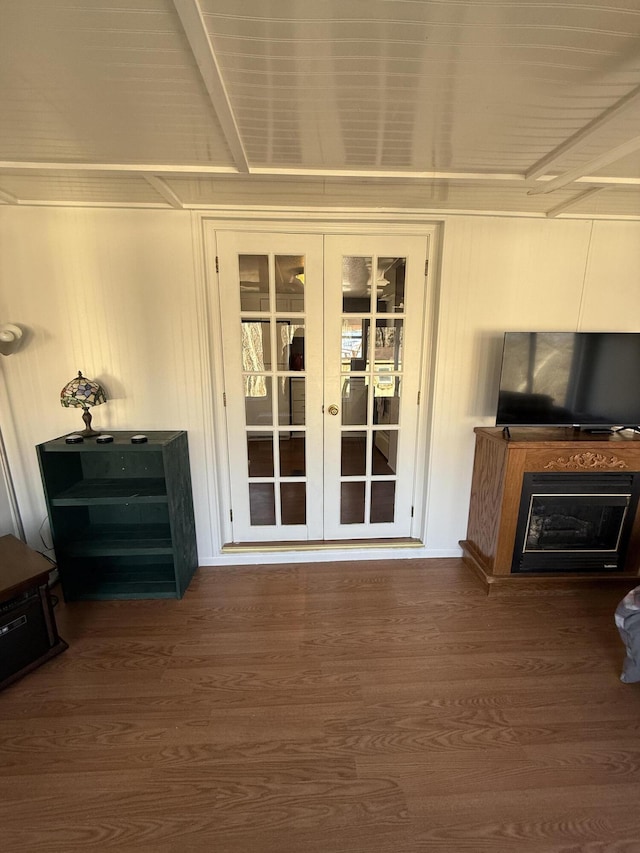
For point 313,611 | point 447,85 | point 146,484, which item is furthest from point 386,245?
point 313,611

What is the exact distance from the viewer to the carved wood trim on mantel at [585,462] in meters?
1.95

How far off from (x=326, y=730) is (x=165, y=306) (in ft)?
7.40

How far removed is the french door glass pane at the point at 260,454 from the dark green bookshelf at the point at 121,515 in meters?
0.41

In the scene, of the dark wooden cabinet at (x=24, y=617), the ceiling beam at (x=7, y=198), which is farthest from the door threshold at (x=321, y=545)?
the ceiling beam at (x=7, y=198)

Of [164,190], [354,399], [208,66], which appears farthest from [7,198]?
[354,399]

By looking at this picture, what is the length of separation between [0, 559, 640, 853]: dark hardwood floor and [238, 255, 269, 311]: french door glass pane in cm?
182

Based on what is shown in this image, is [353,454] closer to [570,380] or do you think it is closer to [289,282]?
[289,282]

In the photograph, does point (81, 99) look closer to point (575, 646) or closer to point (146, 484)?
point (146, 484)

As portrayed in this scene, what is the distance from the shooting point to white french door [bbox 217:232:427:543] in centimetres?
212

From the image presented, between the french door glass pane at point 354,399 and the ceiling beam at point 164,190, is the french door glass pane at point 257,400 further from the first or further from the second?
the ceiling beam at point 164,190

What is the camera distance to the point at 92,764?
4.07 feet

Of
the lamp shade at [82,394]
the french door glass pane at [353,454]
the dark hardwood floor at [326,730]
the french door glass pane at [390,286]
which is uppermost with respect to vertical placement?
the french door glass pane at [390,286]

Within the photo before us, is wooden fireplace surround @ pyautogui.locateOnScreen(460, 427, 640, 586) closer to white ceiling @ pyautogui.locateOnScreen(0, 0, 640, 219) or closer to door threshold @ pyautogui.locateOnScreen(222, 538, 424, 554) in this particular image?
door threshold @ pyautogui.locateOnScreen(222, 538, 424, 554)

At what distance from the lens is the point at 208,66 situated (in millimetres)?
915
